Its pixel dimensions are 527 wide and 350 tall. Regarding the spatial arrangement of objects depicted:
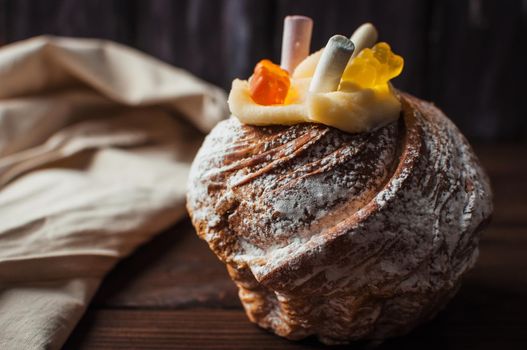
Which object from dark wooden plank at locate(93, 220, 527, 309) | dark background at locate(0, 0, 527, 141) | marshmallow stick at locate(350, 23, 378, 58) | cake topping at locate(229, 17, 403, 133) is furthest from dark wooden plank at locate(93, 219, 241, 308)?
dark background at locate(0, 0, 527, 141)

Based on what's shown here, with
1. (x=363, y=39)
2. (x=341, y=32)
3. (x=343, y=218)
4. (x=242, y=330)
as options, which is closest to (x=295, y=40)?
(x=363, y=39)

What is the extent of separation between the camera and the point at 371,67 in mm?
1120

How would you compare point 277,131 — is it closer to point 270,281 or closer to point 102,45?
point 270,281

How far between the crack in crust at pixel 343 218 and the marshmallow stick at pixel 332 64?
0.07m

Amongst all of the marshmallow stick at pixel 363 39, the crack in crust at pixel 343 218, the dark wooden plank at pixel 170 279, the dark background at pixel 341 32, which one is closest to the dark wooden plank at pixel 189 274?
the dark wooden plank at pixel 170 279

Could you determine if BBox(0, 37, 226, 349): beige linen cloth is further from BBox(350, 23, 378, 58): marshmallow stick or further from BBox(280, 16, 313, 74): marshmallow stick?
→ BBox(350, 23, 378, 58): marshmallow stick

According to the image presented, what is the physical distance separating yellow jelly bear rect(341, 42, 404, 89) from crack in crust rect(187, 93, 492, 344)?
0.28ft

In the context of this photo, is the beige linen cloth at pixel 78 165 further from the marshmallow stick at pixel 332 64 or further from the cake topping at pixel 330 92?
the marshmallow stick at pixel 332 64

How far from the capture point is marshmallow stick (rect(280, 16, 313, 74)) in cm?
122

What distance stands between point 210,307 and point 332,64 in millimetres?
569

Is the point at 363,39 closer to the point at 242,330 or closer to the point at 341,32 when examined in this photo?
the point at 242,330

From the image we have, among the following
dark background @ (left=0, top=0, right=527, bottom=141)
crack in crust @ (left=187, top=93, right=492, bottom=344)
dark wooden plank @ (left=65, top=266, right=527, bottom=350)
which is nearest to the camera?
crack in crust @ (left=187, top=93, right=492, bottom=344)

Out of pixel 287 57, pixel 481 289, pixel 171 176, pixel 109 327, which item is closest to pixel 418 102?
pixel 287 57

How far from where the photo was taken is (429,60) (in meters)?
2.38
